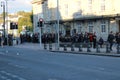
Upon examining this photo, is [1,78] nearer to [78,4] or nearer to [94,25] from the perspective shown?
[94,25]

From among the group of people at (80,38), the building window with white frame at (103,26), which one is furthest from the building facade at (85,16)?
the group of people at (80,38)

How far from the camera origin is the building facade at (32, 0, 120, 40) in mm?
57344

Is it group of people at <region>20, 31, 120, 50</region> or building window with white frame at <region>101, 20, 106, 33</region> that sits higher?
building window with white frame at <region>101, 20, 106, 33</region>

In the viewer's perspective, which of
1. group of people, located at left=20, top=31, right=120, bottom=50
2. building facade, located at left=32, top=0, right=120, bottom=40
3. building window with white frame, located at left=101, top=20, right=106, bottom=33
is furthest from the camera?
building window with white frame, located at left=101, top=20, right=106, bottom=33

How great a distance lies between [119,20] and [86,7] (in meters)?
9.73

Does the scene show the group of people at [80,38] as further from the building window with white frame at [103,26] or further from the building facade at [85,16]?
the building facade at [85,16]

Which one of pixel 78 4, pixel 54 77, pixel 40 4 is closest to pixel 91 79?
pixel 54 77

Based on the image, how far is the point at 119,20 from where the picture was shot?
5569cm

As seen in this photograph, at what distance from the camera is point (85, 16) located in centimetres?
6425

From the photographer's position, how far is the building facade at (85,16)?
5734cm

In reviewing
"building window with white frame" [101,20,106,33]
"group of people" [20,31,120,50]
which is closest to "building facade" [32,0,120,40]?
"building window with white frame" [101,20,106,33]

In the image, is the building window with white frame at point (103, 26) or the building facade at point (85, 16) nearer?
the building facade at point (85, 16)

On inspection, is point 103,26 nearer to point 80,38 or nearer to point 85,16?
point 85,16

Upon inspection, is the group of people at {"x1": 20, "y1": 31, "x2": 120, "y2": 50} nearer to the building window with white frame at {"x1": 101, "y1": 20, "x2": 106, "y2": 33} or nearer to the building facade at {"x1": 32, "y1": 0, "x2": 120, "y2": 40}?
the building window with white frame at {"x1": 101, "y1": 20, "x2": 106, "y2": 33}
